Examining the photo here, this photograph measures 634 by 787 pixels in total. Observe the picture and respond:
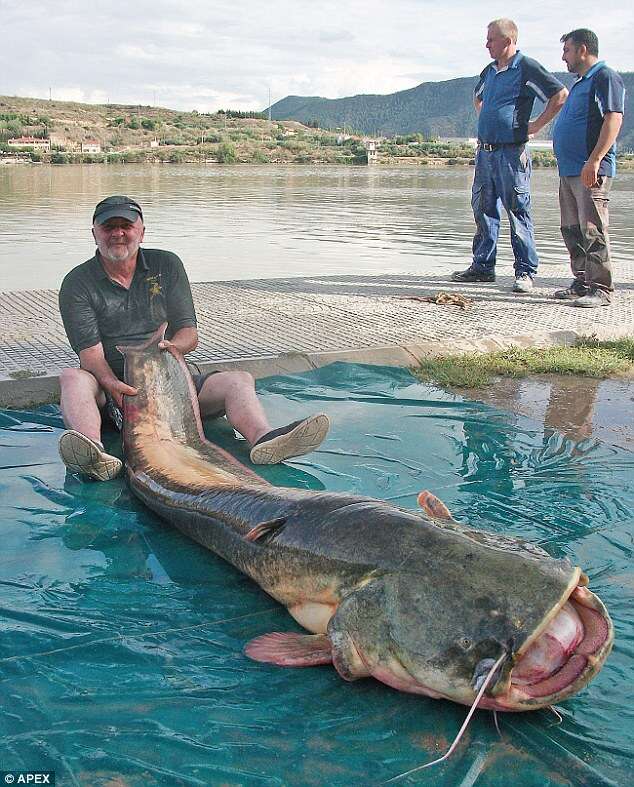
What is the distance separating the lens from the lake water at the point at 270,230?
1259 centimetres

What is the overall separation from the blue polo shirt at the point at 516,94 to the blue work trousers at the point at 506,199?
0.16 meters

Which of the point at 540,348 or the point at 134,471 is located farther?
the point at 540,348

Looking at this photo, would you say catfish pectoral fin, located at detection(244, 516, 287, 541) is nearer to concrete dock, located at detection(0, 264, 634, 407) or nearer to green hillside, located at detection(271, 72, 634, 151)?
concrete dock, located at detection(0, 264, 634, 407)

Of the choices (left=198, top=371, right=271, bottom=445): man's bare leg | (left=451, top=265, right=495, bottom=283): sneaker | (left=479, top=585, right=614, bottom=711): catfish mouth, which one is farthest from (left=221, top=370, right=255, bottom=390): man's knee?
(left=451, top=265, right=495, bottom=283): sneaker

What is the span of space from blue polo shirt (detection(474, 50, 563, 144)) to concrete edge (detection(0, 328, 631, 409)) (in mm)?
2941

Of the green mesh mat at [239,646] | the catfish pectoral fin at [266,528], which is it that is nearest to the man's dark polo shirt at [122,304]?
the green mesh mat at [239,646]

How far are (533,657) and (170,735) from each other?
1108 millimetres

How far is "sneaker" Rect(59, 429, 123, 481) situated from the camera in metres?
4.49

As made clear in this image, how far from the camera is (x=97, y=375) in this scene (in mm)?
5129

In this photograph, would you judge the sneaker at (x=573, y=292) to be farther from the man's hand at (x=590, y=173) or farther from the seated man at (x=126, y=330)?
the seated man at (x=126, y=330)

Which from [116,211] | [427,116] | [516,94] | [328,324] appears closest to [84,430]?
[116,211]

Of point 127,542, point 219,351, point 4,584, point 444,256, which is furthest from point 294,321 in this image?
point 444,256

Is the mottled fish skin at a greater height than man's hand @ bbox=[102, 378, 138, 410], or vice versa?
man's hand @ bbox=[102, 378, 138, 410]

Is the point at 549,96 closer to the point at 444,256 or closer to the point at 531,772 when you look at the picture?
the point at 444,256
